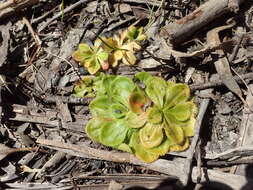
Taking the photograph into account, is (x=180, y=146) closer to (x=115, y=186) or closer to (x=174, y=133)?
(x=174, y=133)

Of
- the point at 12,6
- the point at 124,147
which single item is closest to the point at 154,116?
the point at 124,147

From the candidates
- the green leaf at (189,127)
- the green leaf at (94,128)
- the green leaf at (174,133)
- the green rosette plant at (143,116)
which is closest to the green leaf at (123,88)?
the green rosette plant at (143,116)

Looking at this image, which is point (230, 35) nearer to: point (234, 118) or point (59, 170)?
point (234, 118)

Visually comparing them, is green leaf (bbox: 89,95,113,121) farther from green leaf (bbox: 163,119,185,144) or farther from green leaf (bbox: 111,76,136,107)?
green leaf (bbox: 163,119,185,144)

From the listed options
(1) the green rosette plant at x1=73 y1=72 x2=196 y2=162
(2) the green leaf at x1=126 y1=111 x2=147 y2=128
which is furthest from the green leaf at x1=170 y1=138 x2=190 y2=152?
(2) the green leaf at x1=126 y1=111 x2=147 y2=128

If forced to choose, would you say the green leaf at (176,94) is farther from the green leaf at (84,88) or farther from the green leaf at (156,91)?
the green leaf at (84,88)

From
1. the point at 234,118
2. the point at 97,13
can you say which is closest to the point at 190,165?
the point at 234,118
